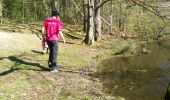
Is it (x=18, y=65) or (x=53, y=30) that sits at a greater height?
(x=53, y=30)

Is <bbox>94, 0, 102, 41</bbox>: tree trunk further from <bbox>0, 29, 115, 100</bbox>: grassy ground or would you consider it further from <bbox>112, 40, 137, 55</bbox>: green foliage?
<bbox>0, 29, 115, 100</bbox>: grassy ground

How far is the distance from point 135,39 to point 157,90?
1418 centimetres

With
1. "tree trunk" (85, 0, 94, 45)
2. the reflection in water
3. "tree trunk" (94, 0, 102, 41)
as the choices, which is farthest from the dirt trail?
"tree trunk" (94, 0, 102, 41)

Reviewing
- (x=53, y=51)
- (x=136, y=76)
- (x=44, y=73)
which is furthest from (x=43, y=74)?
(x=136, y=76)

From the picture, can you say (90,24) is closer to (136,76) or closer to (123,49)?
(123,49)

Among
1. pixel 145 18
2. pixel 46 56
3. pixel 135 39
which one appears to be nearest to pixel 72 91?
pixel 46 56

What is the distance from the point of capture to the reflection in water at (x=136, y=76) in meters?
11.8

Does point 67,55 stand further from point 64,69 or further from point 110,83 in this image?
point 110,83

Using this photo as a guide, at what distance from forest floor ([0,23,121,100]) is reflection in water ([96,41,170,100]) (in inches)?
21.6

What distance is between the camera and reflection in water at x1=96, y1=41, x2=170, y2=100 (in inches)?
465

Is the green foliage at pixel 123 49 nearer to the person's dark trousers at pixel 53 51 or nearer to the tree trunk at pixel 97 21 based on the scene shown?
the tree trunk at pixel 97 21

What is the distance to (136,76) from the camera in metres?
14.3

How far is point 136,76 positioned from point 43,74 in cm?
415

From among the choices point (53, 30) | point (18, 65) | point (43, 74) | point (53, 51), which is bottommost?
point (43, 74)
